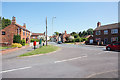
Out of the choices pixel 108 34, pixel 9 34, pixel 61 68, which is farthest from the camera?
pixel 108 34

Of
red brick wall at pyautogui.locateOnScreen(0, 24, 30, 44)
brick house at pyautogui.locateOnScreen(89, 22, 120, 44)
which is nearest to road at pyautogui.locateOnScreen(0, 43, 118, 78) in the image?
red brick wall at pyautogui.locateOnScreen(0, 24, 30, 44)

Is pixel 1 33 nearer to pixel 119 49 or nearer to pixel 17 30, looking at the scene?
pixel 17 30

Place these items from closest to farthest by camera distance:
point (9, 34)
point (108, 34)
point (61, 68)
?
point (61, 68), point (9, 34), point (108, 34)

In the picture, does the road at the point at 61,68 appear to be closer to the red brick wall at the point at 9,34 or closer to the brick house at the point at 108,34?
the red brick wall at the point at 9,34

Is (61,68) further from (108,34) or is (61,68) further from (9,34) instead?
(108,34)

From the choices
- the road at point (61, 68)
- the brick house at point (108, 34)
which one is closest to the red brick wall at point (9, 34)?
the road at point (61, 68)

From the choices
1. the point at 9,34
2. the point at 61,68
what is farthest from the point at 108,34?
the point at 9,34

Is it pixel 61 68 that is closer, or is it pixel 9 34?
pixel 61 68

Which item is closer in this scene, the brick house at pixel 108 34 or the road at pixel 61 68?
the road at pixel 61 68

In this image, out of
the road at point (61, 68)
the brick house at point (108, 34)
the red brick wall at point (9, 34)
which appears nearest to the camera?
the road at point (61, 68)

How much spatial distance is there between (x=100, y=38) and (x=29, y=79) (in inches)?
1463

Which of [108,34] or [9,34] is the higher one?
[108,34]

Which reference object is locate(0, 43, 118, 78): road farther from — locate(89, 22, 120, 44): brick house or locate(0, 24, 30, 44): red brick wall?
locate(89, 22, 120, 44): brick house

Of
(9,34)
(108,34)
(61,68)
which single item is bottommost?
(61,68)
